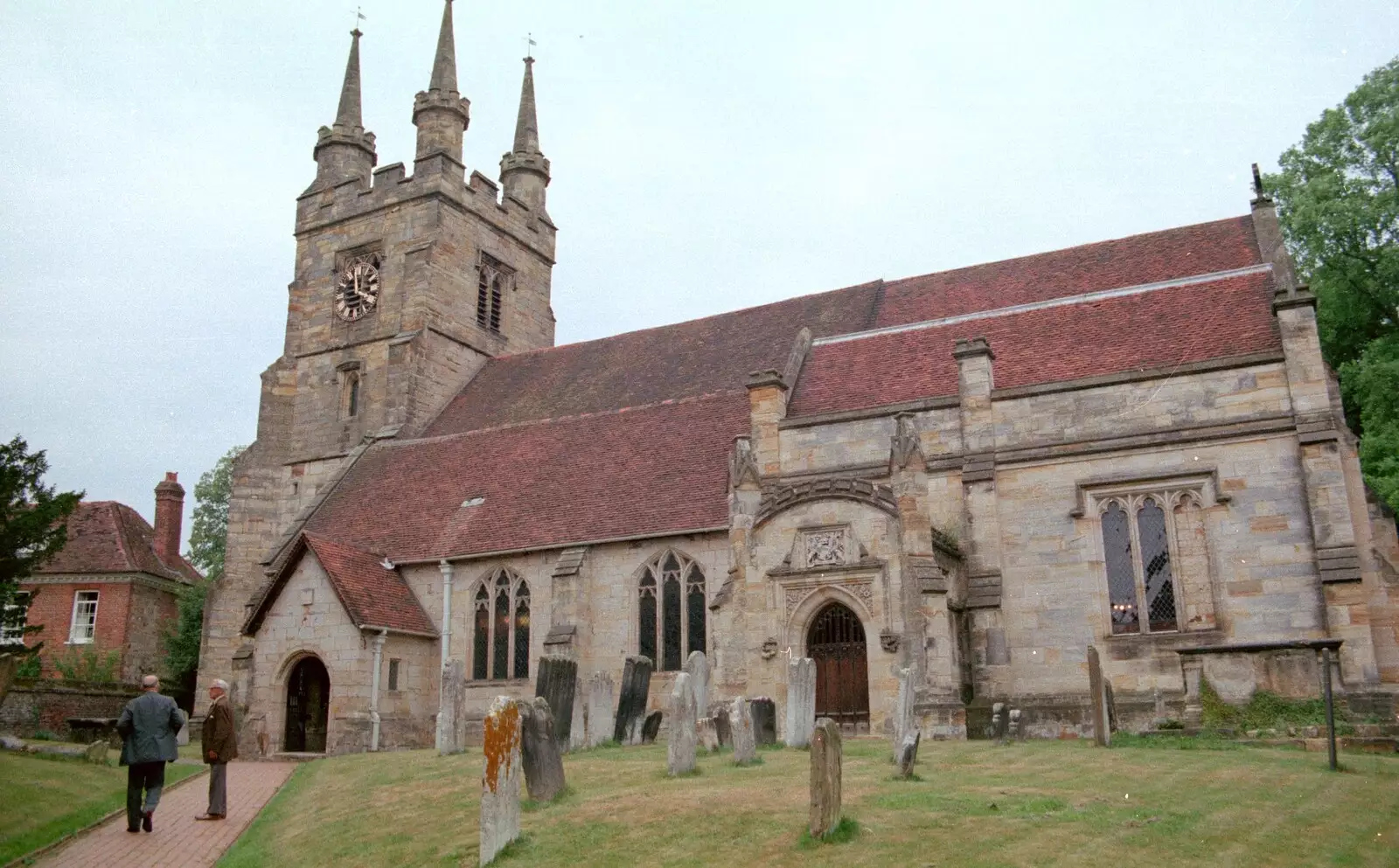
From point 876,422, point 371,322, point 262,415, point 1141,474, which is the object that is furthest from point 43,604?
point 1141,474

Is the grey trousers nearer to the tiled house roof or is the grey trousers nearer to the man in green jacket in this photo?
the man in green jacket

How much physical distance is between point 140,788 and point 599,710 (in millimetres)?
7784

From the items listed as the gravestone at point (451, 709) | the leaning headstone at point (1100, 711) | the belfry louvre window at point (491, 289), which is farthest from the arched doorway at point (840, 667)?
the belfry louvre window at point (491, 289)

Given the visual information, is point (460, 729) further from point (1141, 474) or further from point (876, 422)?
point (1141, 474)

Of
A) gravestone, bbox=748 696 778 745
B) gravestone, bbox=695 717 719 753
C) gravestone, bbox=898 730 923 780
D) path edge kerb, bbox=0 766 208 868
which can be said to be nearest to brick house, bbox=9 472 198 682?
path edge kerb, bbox=0 766 208 868

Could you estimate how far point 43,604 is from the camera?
4166cm

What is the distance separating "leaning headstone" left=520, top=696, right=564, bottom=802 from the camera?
44.1 feet

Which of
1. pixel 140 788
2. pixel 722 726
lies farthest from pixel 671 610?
pixel 140 788

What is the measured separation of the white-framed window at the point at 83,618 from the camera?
41562 mm

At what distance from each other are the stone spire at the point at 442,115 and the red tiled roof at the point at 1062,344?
19231 mm

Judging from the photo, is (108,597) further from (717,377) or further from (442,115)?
(717,377)

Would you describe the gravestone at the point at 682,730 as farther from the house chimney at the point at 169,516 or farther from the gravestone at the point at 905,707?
the house chimney at the point at 169,516

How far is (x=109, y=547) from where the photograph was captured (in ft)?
140

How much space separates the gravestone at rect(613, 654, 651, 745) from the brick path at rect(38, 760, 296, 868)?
5778 millimetres
